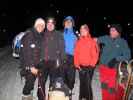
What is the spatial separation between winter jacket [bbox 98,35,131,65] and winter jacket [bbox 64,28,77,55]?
2.42 feet

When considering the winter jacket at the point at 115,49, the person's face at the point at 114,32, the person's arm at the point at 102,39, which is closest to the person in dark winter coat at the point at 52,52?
the person's arm at the point at 102,39

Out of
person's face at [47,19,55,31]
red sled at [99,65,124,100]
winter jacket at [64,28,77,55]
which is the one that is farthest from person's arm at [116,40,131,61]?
person's face at [47,19,55,31]

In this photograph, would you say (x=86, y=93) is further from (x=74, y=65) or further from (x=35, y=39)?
(x=35, y=39)

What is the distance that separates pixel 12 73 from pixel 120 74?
6.62m

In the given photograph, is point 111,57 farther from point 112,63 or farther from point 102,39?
point 102,39

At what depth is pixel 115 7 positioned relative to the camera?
73.8 m

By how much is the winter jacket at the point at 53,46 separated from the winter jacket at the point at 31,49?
205 millimetres

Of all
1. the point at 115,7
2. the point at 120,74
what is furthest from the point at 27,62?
the point at 115,7

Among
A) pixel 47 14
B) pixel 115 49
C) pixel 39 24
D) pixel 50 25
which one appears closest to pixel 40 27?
pixel 39 24

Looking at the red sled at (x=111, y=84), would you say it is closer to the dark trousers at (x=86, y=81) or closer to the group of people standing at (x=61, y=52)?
the group of people standing at (x=61, y=52)

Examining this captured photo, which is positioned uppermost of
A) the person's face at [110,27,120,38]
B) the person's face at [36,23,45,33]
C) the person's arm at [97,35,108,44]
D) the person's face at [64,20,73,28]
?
the person's face at [64,20,73,28]

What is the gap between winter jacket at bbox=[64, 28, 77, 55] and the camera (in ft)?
25.9

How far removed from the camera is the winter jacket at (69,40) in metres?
7.89

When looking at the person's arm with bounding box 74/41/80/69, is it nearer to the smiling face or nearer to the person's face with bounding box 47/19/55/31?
the person's face with bounding box 47/19/55/31
